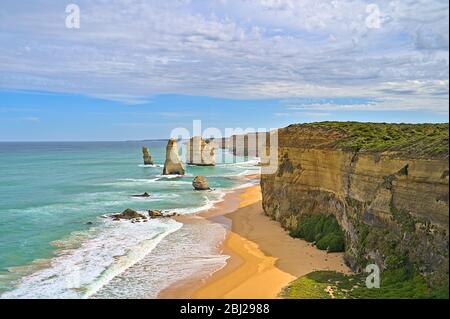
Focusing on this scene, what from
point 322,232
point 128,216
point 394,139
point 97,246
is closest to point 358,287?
point 322,232

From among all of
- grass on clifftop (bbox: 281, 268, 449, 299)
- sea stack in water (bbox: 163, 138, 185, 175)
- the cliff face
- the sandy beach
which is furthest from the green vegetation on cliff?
sea stack in water (bbox: 163, 138, 185, 175)

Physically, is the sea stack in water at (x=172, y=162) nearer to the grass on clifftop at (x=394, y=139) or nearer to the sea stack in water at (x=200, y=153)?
the sea stack in water at (x=200, y=153)

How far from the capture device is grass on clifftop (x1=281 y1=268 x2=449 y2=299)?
14.6 metres

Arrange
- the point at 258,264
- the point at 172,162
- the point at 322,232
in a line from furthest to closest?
the point at 172,162
the point at 322,232
the point at 258,264

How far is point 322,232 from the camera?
25203 mm

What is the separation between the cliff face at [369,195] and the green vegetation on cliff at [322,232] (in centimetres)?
53

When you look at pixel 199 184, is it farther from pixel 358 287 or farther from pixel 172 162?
pixel 358 287

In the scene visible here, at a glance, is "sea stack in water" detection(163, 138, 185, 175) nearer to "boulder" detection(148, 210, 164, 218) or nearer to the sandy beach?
"boulder" detection(148, 210, 164, 218)

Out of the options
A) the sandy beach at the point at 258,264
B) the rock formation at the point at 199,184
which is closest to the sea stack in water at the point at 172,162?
the rock formation at the point at 199,184

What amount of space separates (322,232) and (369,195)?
602 centimetres
